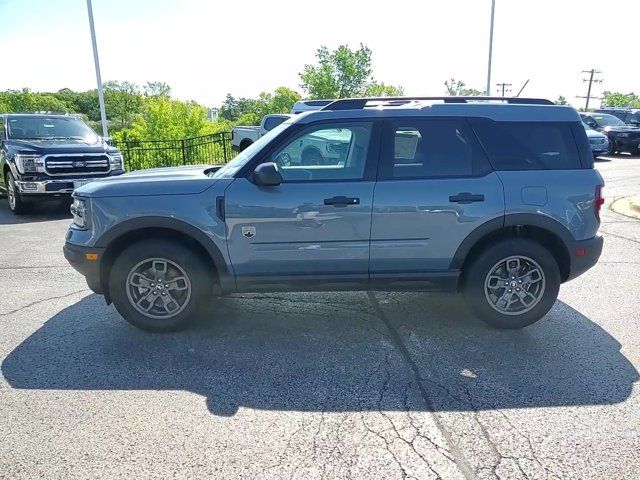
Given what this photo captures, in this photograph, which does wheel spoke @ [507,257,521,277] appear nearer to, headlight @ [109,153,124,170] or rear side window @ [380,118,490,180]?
rear side window @ [380,118,490,180]

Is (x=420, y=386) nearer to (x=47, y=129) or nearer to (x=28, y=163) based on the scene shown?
(x=28, y=163)

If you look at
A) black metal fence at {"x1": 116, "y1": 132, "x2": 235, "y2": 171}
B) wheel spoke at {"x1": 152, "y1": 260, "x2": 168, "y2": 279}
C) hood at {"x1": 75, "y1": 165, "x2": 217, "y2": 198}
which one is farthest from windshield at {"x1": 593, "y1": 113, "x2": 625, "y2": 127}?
wheel spoke at {"x1": 152, "y1": 260, "x2": 168, "y2": 279}

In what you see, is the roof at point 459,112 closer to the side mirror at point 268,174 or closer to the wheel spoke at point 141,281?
the side mirror at point 268,174

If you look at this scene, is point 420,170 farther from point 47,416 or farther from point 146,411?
point 47,416

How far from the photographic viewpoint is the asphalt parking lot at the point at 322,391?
2.58 m

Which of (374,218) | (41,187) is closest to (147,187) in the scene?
(374,218)

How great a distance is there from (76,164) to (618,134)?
20.1 m

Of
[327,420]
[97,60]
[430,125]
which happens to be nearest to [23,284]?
[327,420]

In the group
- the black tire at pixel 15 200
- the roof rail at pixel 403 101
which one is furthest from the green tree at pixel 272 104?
the roof rail at pixel 403 101

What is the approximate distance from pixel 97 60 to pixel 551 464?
17.6 m

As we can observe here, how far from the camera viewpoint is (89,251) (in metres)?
3.98

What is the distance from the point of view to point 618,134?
19.8 metres

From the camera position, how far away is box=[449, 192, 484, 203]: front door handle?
3961 millimetres

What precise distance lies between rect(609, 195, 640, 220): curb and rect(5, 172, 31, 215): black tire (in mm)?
11420
